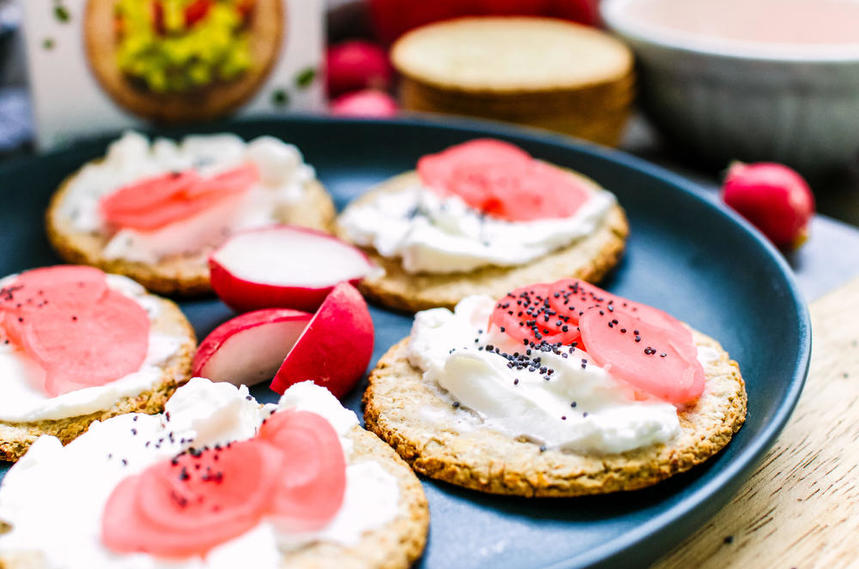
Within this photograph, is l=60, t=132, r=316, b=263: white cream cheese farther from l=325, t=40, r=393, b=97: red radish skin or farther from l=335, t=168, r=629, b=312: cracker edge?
l=325, t=40, r=393, b=97: red radish skin

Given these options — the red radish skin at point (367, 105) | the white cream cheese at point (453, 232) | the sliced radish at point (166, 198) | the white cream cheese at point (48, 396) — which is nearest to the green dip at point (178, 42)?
the red radish skin at point (367, 105)

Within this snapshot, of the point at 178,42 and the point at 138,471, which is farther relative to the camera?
the point at 178,42

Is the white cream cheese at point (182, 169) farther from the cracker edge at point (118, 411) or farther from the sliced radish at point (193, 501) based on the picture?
the sliced radish at point (193, 501)

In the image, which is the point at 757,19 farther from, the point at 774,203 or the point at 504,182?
the point at 504,182

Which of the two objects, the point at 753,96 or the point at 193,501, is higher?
the point at 753,96

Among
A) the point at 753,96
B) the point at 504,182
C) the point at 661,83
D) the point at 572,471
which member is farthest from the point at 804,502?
the point at 661,83

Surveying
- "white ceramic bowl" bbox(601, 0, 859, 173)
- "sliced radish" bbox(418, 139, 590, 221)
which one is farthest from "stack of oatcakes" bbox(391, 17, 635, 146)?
"sliced radish" bbox(418, 139, 590, 221)

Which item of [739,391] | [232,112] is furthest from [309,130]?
[739,391]
